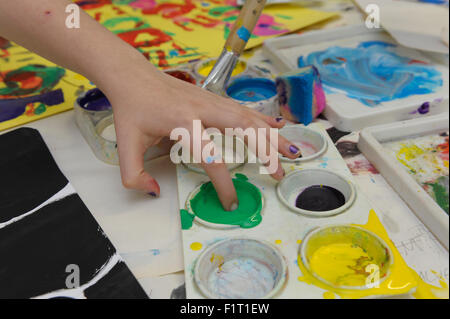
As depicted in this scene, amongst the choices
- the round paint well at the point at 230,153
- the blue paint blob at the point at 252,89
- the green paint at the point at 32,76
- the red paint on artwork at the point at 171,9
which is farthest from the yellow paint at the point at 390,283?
the red paint on artwork at the point at 171,9

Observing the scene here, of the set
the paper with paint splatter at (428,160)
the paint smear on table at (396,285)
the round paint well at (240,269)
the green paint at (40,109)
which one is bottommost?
the green paint at (40,109)

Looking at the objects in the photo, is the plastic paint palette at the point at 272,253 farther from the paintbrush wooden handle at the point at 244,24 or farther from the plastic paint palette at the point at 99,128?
the paintbrush wooden handle at the point at 244,24

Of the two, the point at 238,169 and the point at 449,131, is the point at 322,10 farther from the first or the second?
the point at 238,169

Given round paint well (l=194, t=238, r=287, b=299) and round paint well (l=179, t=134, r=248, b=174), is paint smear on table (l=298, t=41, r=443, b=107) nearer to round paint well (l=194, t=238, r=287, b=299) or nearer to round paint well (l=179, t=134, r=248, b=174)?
round paint well (l=179, t=134, r=248, b=174)

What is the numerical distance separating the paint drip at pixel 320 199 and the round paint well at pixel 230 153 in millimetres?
115

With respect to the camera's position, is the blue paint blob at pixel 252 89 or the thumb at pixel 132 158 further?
the blue paint blob at pixel 252 89

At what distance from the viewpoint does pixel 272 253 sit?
1.86ft

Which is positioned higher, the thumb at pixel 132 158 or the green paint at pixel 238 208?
the thumb at pixel 132 158

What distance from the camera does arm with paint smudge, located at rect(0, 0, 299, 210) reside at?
0.64 metres

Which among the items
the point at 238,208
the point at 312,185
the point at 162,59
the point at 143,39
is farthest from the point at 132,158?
the point at 143,39

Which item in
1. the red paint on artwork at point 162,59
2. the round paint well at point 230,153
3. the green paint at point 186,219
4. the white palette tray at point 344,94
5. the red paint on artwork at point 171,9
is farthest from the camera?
the red paint on artwork at point 171,9

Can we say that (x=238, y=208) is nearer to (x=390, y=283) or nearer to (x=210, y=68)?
(x=390, y=283)

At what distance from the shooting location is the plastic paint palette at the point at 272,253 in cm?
52
